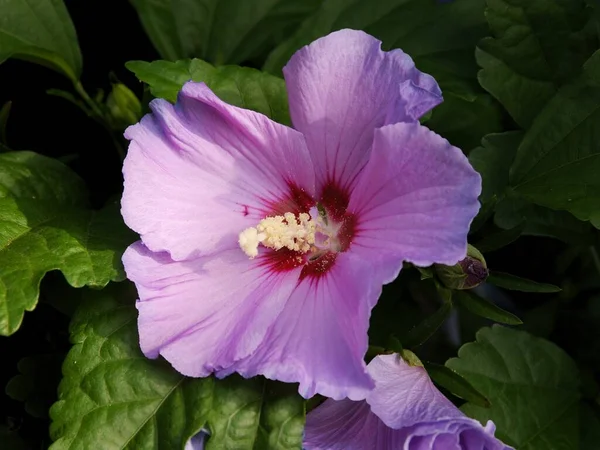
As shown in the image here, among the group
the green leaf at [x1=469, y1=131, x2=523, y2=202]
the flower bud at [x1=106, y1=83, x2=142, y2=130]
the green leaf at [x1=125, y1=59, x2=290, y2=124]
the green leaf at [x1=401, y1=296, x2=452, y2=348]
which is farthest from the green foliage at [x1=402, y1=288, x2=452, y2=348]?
the flower bud at [x1=106, y1=83, x2=142, y2=130]

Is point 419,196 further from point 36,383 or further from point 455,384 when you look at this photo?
point 36,383

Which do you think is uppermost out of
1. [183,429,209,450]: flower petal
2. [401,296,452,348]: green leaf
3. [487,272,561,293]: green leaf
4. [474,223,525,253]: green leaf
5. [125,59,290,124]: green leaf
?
[125,59,290,124]: green leaf

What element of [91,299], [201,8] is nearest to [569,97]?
[201,8]

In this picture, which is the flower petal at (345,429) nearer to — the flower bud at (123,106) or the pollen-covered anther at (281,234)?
the pollen-covered anther at (281,234)

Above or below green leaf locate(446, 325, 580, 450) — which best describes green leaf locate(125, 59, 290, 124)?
above

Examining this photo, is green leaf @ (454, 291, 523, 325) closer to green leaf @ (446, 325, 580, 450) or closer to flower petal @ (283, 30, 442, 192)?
green leaf @ (446, 325, 580, 450)

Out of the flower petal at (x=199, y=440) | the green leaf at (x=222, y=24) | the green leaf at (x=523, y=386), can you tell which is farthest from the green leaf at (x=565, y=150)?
the flower petal at (x=199, y=440)

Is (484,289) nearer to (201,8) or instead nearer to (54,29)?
(201,8)
